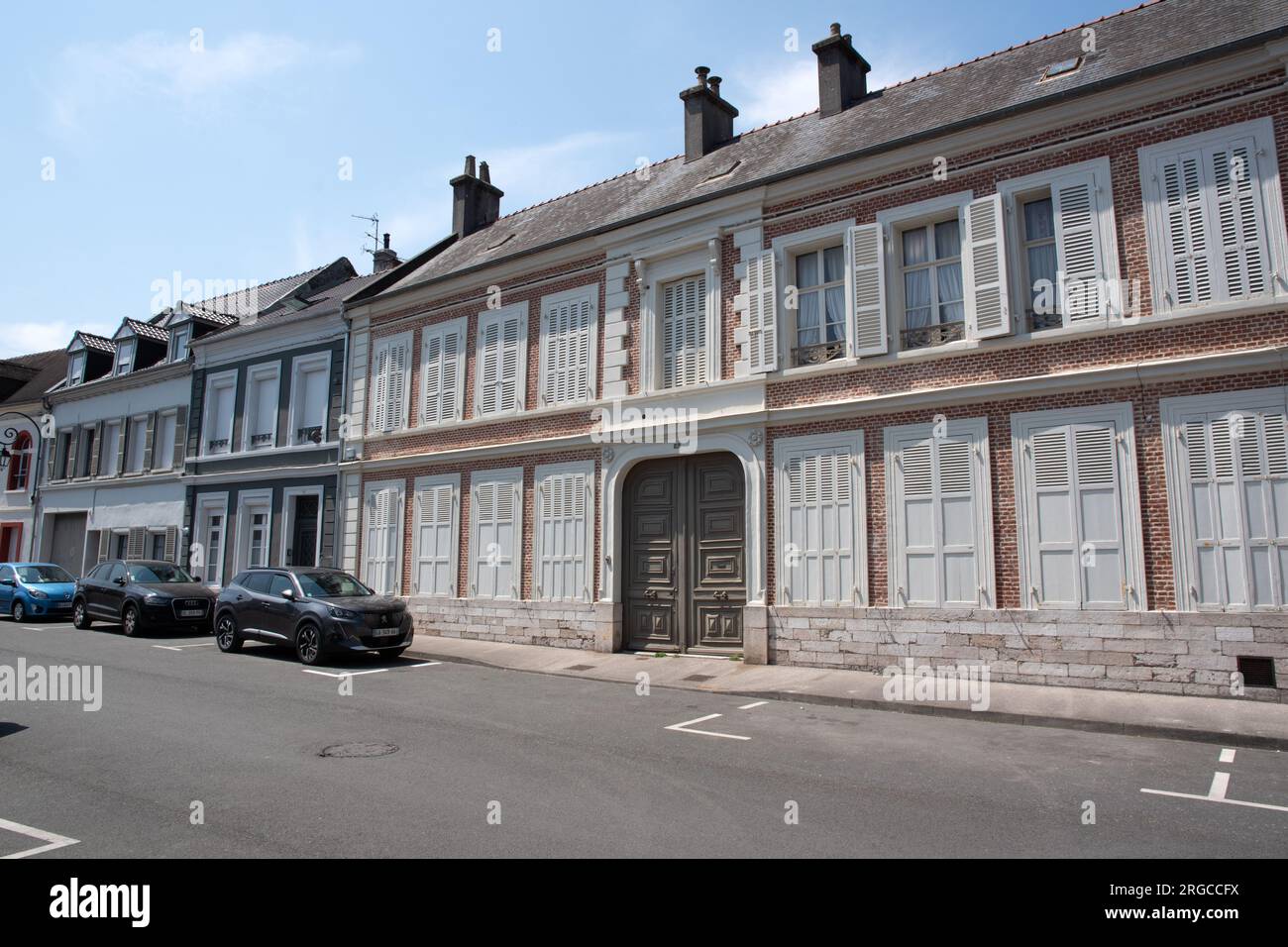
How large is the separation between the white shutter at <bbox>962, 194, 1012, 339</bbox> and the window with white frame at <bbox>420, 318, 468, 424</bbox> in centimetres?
1036

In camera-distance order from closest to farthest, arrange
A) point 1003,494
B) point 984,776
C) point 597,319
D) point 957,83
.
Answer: point 984,776
point 1003,494
point 957,83
point 597,319

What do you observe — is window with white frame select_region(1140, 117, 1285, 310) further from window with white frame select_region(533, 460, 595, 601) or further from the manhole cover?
the manhole cover

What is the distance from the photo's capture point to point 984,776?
6.55 meters

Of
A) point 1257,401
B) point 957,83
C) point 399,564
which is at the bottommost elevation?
point 399,564

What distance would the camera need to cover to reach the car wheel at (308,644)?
12.8m

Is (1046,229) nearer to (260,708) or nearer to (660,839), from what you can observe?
(660,839)

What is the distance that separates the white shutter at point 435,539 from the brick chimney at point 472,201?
8252mm

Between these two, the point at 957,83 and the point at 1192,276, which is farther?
the point at 957,83

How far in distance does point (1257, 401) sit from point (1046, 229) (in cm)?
349

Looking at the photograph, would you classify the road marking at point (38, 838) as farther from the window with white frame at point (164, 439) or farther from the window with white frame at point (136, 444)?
the window with white frame at point (136, 444)

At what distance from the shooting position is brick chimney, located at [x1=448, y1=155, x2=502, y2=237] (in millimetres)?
22203

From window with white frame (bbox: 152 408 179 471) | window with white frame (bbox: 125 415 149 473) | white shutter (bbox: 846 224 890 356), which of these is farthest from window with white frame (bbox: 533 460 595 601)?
window with white frame (bbox: 125 415 149 473)

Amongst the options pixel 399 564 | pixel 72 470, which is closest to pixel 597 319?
pixel 399 564

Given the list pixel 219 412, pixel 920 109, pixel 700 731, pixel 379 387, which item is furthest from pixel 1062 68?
pixel 219 412
